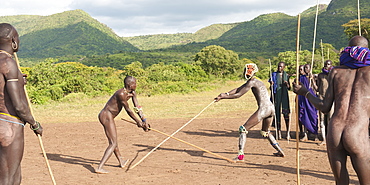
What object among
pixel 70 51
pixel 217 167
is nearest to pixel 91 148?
pixel 217 167

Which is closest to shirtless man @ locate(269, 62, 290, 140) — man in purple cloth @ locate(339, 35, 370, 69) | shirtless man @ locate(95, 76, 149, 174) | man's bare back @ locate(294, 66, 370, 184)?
shirtless man @ locate(95, 76, 149, 174)

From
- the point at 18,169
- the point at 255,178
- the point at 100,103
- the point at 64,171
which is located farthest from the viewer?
the point at 100,103

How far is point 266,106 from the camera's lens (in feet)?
25.3

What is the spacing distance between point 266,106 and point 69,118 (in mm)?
11780

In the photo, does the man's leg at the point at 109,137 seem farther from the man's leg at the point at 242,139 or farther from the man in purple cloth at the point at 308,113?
the man in purple cloth at the point at 308,113

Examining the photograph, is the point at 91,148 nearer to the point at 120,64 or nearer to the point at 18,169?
the point at 18,169

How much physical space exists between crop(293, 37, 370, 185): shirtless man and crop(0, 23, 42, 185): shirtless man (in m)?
3.56

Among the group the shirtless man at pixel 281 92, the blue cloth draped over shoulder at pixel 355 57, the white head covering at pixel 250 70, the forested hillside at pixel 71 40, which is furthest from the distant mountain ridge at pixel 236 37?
the blue cloth draped over shoulder at pixel 355 57

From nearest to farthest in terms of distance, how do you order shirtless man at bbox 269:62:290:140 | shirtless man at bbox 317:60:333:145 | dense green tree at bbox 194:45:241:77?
shirtless man at bbox 317:60:333:145 → shirtless man at bbox 269:62:290:140 → dense green tree at bbox 194:45:241:77

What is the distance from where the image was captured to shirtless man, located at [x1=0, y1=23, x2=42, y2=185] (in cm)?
414

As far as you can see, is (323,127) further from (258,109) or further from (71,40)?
(71,40)

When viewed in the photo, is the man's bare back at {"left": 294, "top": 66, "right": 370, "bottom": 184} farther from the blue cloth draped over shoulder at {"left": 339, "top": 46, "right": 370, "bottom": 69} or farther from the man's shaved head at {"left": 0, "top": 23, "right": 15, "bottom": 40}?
the man's shaved head at {"left": 0, "top": 23, "right": 15, "bottom": 40}

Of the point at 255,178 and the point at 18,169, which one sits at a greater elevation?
the point at 18,169

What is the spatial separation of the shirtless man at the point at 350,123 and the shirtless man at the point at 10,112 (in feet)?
11.7
